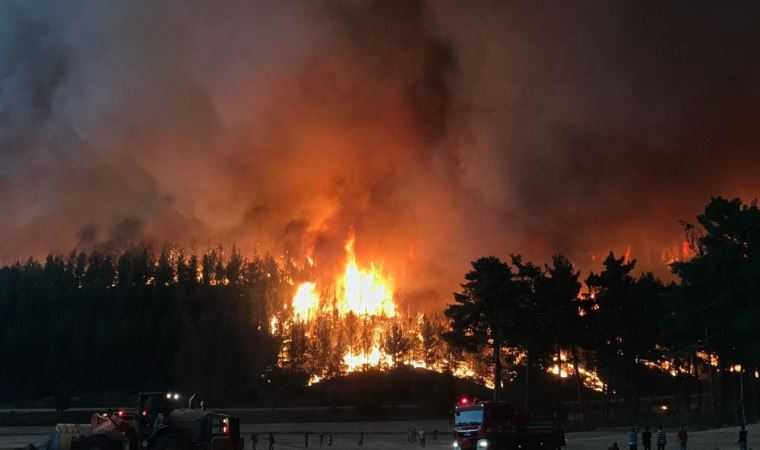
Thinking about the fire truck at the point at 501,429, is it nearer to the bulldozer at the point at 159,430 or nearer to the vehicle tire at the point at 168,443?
the bulldozer at the point at 159,430

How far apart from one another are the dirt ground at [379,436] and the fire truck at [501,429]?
32.2ft

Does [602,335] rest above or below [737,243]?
below

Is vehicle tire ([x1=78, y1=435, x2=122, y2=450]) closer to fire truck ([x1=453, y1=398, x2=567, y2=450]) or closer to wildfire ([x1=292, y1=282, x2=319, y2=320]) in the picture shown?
fire truck ([x1=453, y1=398, x2=567, y2=450])

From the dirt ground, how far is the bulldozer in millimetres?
31671

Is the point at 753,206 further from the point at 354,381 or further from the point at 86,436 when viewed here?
the point at 354,381

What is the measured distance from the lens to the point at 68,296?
589ft

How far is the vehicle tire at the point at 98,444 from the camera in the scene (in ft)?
93.6

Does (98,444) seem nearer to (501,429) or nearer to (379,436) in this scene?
(501,429)

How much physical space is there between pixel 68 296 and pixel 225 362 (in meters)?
60.2

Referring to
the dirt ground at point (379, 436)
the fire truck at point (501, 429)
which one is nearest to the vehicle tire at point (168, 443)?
the fire truck at point (501, 429)

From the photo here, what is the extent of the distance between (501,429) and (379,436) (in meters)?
47.2

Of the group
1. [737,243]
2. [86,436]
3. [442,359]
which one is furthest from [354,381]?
[86,436]

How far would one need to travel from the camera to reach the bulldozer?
27703 mm

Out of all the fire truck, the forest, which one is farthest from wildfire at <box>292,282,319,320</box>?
the fire truck
